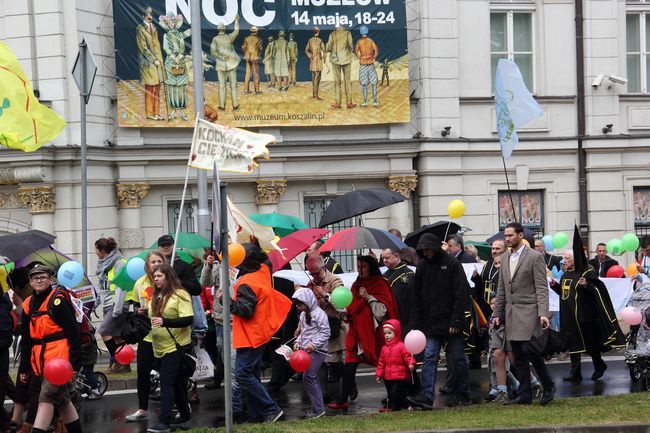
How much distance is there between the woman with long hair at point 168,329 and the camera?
37.0ft

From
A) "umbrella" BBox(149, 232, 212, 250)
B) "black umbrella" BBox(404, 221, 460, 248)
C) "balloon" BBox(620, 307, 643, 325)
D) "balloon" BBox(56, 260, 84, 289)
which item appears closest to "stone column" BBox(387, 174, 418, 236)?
"black umbrella" BBox(404, 221, 460, 248)

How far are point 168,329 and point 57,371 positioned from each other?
1526 millimetres

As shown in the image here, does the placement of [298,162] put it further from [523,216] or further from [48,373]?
[48,373]

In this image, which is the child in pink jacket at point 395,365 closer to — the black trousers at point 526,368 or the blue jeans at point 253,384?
the black trousers at point 526,368

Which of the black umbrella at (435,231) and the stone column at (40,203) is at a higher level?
the stone column at (40,203)

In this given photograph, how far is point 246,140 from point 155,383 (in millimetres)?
4870

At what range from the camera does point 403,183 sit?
22672 millimetres

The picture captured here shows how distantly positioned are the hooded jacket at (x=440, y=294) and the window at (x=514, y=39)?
38.7 ft

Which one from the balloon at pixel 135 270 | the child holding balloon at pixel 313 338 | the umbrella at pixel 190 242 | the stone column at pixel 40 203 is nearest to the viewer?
the child holding balloon at pixel 313 338

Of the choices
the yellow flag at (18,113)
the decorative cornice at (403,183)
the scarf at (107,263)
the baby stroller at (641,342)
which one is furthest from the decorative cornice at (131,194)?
the baby stroller at (641,342)

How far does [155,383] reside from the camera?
13930 mm

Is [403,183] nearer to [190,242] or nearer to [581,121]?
[581,121]

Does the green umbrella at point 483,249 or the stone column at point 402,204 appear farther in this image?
the stone column at point 402,204

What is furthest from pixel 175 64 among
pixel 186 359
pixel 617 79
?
pixel 186 359
